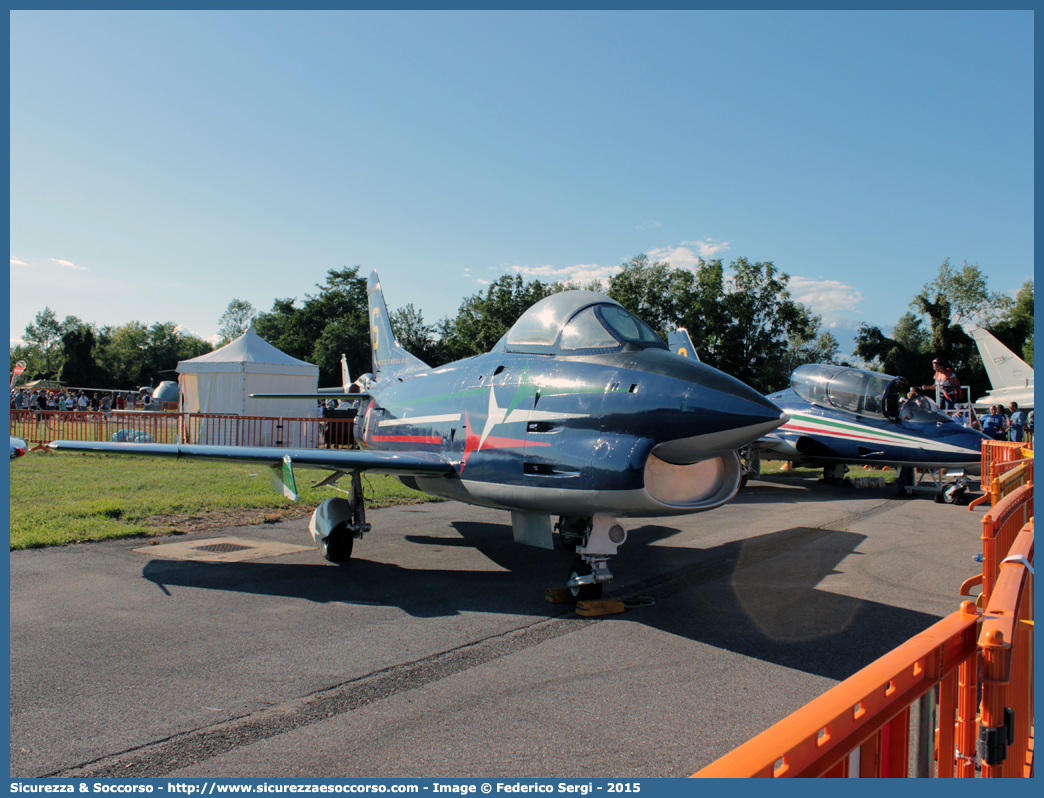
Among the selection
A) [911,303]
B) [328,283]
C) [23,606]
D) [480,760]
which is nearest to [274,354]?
[23,606]

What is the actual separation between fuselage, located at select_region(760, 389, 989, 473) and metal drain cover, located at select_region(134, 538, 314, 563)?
10.2 m

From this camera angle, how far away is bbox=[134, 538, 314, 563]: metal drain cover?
7594 mm

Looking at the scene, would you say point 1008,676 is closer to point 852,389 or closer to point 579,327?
point 579,327

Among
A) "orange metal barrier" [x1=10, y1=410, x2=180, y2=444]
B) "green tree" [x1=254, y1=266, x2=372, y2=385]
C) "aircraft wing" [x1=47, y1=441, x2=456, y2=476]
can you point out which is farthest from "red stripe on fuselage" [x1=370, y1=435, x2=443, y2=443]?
"green tree" [x1=254, y1=266, x2=372, y2=385]

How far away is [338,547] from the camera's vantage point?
7473 millimetres

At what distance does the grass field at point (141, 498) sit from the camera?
881cm

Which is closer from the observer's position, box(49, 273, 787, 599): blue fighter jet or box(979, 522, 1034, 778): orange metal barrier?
box(979, 522, 1034, 778): orange metal barrier

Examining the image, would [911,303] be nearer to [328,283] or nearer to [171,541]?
[328,283]

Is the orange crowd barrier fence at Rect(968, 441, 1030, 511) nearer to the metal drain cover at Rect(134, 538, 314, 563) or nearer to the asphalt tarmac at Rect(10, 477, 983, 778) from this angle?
the asphalt tarmac at Rect(10, 477, 983, 778)

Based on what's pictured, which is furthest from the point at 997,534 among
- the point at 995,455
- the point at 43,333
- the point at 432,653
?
the point at 43,333

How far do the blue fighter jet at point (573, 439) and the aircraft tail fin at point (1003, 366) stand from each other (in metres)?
33.1

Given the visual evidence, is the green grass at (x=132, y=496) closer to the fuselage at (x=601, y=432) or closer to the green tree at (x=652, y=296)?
the fuselage at (x=601, y=432)

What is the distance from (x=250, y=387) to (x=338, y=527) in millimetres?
17337

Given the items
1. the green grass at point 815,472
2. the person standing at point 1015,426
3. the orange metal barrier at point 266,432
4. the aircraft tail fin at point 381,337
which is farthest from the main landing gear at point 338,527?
the person standing at point 1015,426
